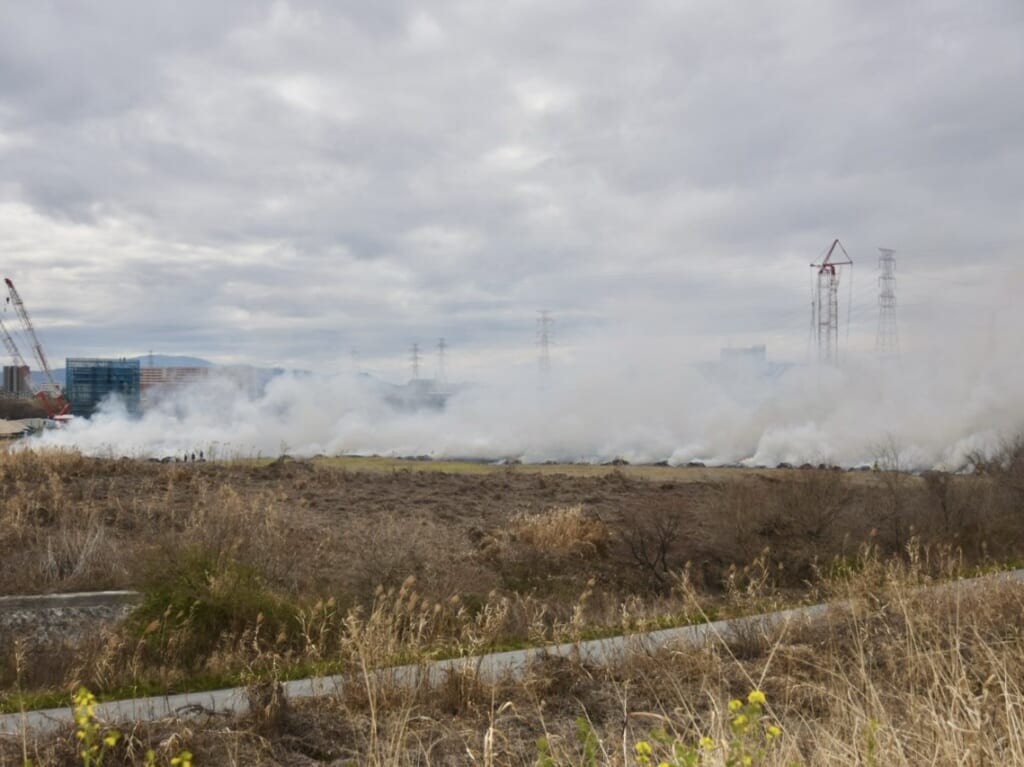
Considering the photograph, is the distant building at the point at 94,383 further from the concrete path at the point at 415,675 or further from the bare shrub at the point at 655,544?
the concrete path at the point at 415,675

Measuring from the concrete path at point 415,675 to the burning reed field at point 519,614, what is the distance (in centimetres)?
14

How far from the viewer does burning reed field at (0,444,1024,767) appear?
661 cm

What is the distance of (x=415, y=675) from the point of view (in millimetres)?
9258

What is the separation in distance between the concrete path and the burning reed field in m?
0.14

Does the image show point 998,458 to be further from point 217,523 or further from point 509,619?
point 217,523

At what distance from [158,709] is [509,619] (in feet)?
21.4

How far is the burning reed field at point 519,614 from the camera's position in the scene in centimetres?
661

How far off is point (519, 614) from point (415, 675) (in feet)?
18.7

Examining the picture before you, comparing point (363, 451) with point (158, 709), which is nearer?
point (158, 709)

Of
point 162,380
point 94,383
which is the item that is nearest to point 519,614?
point 162,380

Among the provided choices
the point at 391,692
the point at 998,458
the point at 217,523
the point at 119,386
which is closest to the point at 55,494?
the point at 217,523

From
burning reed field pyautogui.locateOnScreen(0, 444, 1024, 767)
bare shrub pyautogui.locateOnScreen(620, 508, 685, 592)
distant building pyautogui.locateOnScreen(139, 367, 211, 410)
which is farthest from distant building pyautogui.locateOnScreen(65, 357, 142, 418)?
bare shrub pyautogui.locateOnScreen(620, 508, 685, 592)

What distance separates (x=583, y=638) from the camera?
41.0 feet

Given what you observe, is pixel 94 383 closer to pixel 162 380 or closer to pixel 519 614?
pixel 162 380
